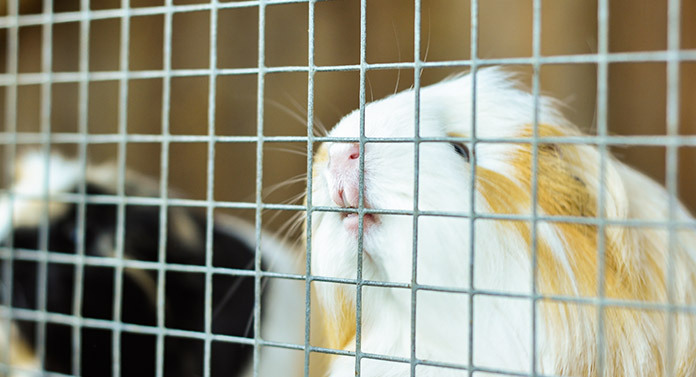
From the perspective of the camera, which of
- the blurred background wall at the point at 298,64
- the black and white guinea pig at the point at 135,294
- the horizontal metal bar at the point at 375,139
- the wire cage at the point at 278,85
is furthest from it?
the blurred background wall at the point at 298,64

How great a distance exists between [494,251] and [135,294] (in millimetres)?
1123

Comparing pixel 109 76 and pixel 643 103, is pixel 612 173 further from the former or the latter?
pixel 643 103

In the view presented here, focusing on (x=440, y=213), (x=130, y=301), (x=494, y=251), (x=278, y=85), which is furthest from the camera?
(x=278, y=85)

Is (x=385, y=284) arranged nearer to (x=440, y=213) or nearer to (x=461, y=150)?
(x=440, y=213)

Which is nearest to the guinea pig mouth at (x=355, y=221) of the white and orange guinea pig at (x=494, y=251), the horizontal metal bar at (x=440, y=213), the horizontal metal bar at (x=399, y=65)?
the white and orange guinea pig at (x=494, y=251)

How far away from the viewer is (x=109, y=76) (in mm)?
1104

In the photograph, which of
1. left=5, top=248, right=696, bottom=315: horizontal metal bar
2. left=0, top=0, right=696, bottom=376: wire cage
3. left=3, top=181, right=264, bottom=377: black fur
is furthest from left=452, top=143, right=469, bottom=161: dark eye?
left=3, top=181, right=264, bottom=377: black fur

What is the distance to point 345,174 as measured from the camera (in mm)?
1029

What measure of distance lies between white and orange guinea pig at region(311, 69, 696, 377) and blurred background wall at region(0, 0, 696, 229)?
34.4 inches

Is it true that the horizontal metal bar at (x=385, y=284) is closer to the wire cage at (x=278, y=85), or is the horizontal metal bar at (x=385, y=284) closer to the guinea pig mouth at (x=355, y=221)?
the guinea pig mouth at (x=355, y=221)

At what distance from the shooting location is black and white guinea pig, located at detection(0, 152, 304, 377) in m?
1.78

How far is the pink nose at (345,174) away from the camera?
1023mm

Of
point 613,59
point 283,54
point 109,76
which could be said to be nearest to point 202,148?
point 283,54

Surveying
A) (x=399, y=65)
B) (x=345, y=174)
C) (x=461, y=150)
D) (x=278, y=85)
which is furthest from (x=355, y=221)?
(x=278, y=85)
